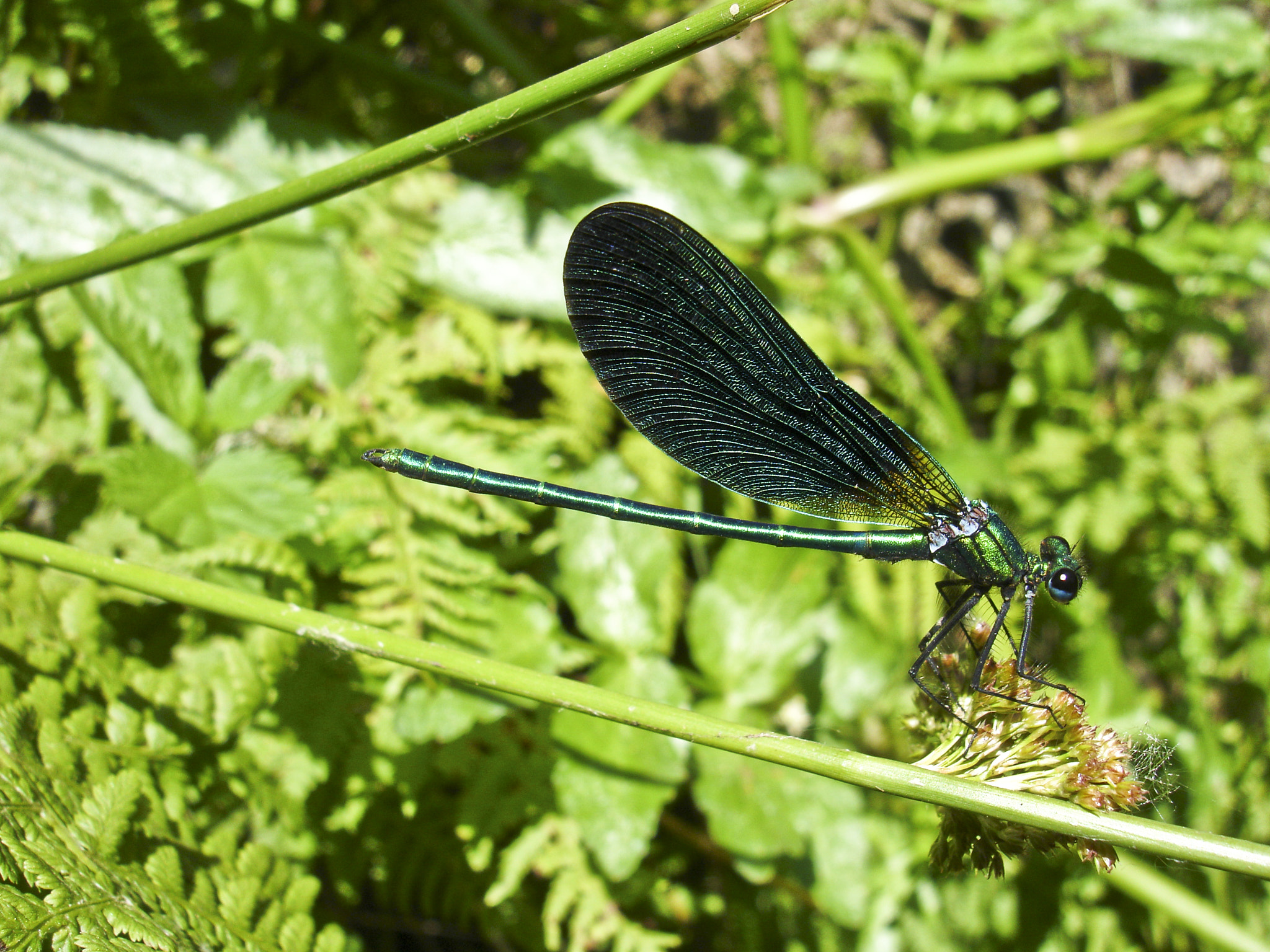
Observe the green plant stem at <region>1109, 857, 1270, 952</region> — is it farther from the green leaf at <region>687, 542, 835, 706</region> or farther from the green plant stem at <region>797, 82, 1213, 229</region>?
the green plant stem at <region>797, 82, 1213, 229</region>

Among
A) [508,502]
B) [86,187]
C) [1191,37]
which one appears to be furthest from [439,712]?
[1191,37]

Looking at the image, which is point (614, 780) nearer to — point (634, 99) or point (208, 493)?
point (208, 493)

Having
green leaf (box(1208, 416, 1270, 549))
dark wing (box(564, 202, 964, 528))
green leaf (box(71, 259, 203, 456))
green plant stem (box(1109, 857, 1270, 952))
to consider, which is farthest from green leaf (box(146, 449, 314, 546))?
green leaf (box(1208, 416, 1270, 549))

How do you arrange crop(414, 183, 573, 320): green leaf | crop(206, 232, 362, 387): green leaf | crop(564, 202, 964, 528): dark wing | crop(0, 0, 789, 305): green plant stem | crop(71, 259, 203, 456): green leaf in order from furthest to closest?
1. crop(414, 183, 573, 320): green leaf
2. crop(206, 232, 362, 387): green leaf
3. crop(71, 259, 203, 456): green leaf
4. crop(564, 202, 964, 528): dark wing
5. crop(0, 0, 789, 305): green plant stem

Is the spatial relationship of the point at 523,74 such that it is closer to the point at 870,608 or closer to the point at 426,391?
the point at 426,391

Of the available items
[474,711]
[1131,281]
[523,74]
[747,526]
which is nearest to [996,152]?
[1131,281]

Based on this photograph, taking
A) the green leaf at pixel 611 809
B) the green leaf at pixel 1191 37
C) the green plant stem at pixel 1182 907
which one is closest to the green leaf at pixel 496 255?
the green leaf at pixel 611 809
